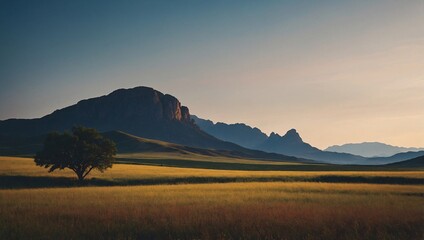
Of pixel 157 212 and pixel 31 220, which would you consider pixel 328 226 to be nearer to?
pixel 157 212

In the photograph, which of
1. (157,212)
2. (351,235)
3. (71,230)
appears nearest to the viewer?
(351,235)

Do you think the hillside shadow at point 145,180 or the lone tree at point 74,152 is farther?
the lone tree at point 74,152

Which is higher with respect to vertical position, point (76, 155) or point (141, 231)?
point (76, 155)

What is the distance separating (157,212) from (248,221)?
5.71 meters

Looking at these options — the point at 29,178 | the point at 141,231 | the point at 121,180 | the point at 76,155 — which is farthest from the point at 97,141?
the point at 141,231

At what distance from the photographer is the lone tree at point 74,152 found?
166ft

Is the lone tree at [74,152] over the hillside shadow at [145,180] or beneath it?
over

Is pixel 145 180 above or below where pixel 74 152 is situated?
below

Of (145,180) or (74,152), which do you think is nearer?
(74,152)

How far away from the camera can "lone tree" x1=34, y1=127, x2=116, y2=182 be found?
50.5 m

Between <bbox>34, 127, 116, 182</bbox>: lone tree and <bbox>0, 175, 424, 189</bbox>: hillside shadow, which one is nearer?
<bbox>0, 175, 424, 189</bbox>: hillside shadow

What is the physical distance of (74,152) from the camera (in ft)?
168

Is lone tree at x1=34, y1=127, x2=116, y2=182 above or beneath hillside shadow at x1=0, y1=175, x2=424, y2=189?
above

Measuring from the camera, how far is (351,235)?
13.1 meters
